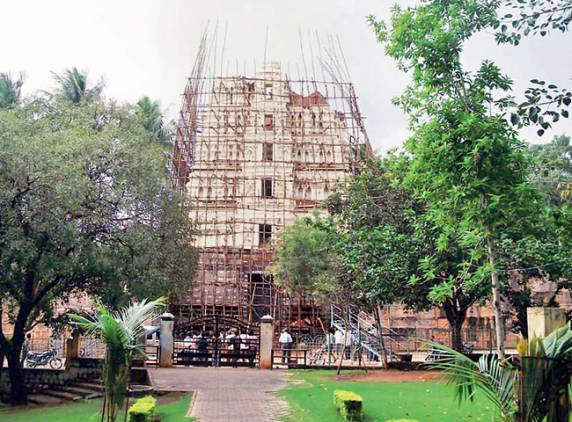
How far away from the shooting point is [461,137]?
7.81m

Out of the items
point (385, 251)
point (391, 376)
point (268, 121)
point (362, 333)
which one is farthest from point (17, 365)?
point (268, 121)

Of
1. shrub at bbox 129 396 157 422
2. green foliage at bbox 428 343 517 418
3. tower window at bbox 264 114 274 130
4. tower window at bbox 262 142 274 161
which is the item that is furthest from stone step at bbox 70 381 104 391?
tower window at bbox 264 114 274 130

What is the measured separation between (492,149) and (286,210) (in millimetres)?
27211

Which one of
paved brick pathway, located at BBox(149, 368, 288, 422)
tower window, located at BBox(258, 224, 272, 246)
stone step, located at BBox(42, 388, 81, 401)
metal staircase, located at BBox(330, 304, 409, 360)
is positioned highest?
tower window, located at BBox(258, 224, 272, 246)

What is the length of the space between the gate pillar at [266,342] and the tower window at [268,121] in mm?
18284

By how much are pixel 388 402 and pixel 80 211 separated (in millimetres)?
8181

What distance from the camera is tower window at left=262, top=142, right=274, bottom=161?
36.7m

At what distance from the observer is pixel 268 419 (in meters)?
11.0

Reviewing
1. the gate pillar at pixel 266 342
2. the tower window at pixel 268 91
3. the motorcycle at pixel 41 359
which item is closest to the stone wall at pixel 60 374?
the motorcycle at pixel 41 359

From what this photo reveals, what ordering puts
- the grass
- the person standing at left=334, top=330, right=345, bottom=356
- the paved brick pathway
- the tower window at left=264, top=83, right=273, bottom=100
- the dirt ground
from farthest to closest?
the tower window at left=264, top=83, right=273, bottom=100 → the person standing at left=334, top=330, right=345, bottom=356 → the dirt ground → the grass → the paved brick pathway

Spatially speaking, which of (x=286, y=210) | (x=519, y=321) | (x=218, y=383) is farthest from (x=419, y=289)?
(x=286, y=210)

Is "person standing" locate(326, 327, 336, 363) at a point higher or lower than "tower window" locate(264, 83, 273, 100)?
lower

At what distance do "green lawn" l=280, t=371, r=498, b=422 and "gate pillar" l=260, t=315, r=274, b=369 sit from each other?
4306 millimetres

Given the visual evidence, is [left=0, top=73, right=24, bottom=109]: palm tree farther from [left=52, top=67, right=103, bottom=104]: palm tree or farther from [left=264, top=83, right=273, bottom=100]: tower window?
[left=264, top=83, right=273, bottom=100]: tower window
